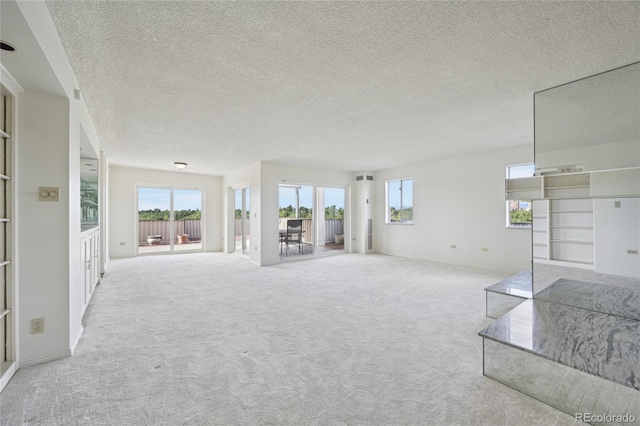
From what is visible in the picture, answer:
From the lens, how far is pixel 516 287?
10.4 ft

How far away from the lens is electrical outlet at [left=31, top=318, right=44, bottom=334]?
2.07 metres

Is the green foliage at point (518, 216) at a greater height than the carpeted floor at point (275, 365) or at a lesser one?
greater

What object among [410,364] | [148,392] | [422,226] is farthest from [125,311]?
[422,226]

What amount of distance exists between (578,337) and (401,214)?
525 cm

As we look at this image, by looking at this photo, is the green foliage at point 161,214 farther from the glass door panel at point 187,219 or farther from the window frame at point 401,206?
the window frame at point 401,206

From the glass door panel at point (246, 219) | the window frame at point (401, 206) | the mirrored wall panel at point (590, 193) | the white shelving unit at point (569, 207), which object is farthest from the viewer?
the glass door panel at point (246, 219)

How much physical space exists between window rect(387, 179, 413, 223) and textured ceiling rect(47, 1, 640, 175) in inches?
121

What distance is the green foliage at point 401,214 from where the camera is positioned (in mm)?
6953

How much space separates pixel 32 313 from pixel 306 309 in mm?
2411

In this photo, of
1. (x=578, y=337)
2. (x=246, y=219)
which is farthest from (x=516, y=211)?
(x=246, y=219)

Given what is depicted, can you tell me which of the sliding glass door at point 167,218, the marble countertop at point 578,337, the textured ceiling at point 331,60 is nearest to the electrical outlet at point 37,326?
the textured ceiling at point 331,60

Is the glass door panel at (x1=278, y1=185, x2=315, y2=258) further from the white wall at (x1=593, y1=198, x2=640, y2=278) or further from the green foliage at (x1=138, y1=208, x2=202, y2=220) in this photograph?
the white wall at (x1=593, y1=198, x2=640, y2=278)

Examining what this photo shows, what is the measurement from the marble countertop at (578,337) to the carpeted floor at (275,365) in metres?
0.33

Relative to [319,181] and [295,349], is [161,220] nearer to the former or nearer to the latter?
[319,181]
